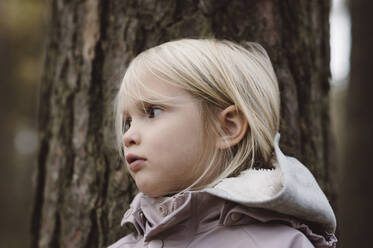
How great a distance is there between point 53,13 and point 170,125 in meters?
1.46

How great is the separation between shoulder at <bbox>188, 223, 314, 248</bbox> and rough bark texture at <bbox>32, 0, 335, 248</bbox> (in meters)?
0.74

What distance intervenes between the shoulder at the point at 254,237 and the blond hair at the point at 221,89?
22cm

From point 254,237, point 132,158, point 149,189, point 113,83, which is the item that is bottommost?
point 254,237

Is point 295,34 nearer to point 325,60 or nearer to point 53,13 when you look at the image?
point 325,60

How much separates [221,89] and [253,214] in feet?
1.81

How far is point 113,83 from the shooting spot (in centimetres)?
254

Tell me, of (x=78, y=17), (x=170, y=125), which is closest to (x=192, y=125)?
(x=170, y=125)

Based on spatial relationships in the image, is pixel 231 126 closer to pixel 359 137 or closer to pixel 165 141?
pixel 165 141

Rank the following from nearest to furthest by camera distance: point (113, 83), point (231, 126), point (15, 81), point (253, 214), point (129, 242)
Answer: point (253, 214) < point (231, 126) < point (129, 242) < point (113, 83) < point (15, 81)

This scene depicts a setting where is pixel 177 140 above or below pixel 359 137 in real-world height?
above

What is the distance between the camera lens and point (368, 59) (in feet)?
19.8

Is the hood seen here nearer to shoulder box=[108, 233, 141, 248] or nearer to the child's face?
the child's face

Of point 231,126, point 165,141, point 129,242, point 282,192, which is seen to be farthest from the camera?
point 129,242

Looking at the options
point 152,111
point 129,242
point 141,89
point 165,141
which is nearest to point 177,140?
point 165,141
